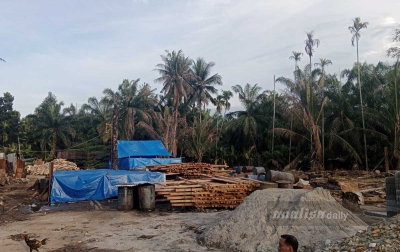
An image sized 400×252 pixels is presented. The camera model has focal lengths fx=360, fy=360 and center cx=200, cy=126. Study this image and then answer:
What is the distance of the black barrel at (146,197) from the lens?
13.3 m

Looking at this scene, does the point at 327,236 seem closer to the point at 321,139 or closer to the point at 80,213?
the point at 80,213

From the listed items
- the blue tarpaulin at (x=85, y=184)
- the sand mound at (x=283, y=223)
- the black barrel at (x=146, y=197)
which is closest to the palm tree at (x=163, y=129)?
the blue tarpaulin at (x=85, y=184)

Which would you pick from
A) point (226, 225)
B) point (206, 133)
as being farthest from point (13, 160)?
point (226, 225)

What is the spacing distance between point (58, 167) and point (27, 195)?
13.9m

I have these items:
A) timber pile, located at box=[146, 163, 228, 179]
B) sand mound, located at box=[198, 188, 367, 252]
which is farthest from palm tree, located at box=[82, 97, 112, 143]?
sand mound, located at box=[198, 188, 367, 252]

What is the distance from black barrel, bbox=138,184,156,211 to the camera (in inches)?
523

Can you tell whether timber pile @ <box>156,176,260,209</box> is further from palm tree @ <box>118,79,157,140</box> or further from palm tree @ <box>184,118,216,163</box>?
palm tree @ <box>118,79,157,140</box>

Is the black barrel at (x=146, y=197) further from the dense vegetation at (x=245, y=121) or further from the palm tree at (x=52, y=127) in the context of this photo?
the palm tree at (x=52, y=127)

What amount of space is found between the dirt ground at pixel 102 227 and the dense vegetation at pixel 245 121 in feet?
42.0

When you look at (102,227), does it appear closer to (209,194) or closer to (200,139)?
(209,194)

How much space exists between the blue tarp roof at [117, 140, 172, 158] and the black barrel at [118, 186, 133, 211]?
16.9 metres

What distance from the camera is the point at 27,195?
18500 mm

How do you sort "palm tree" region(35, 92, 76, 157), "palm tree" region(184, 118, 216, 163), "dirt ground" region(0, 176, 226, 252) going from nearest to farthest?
1. "dirt ground" region(0, 176, 226, 252)
2. "palm tree" region(184, 118, 216, 163)
3. "palm tree" region(35, 92, 76, 157)

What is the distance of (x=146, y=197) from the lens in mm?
13258
